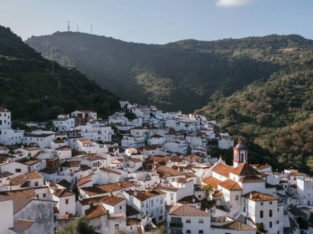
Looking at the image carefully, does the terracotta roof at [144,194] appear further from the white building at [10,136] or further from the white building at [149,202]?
the white building at [10,136]

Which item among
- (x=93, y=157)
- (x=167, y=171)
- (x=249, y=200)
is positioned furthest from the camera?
A: (x=93, y=157)

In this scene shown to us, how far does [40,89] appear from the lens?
297ft

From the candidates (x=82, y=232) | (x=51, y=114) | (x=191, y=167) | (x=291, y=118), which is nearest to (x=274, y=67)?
(x=291, y=118)

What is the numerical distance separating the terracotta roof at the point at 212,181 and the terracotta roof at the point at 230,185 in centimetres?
167

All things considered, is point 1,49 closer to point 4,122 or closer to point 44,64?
point 44,64

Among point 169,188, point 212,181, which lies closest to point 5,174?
point 169,188

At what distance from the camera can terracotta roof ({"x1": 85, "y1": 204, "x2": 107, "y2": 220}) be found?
33.1 m

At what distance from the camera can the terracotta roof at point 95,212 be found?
109 feet

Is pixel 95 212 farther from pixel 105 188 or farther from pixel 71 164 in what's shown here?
pixel 71 164

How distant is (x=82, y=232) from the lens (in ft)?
94.2

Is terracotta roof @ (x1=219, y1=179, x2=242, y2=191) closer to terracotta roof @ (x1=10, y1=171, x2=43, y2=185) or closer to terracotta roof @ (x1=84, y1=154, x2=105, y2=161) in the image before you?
terracotta roof @ (x1=84, y1=154, x2=105, y2=161)

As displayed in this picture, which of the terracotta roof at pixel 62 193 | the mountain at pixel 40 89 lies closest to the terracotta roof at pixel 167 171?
the terracotta roof at pixel 62 193

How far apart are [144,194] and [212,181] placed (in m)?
9.52

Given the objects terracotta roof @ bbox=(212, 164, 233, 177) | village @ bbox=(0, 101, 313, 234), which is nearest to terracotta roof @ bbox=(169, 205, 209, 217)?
village @ bbox=(0, 101, 313, 234)
